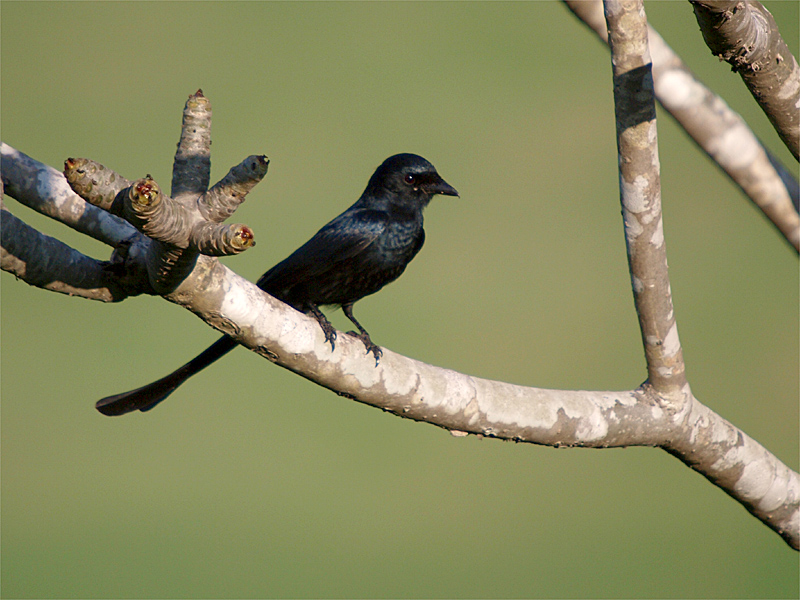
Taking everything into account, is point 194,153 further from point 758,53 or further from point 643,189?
point 758,53

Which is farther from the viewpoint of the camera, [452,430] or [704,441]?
[704,441]

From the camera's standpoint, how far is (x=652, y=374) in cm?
184

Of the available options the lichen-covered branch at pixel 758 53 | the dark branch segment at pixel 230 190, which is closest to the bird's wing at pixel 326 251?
the dark branch segment at pixel 230 190

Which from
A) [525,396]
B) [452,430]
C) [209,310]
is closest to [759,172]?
[525,396]

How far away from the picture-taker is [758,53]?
1.43m

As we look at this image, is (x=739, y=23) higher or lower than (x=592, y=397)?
higher

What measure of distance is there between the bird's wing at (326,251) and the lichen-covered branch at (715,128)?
0.89 metres

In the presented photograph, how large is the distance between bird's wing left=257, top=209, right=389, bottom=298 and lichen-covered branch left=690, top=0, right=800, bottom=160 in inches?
45.2

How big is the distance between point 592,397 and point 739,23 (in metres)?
0.91

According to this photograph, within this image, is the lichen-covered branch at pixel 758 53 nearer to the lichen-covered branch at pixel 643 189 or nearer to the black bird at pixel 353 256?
the lichen-covered branch at pixel 643 189

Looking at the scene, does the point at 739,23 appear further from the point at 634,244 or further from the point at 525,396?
the point at 525,396

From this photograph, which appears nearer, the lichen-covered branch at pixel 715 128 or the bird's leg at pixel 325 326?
the bird's leg at pixel 325 326

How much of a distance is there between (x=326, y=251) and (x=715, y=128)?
3.94 feet

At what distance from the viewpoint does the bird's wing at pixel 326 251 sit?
2180 mm
